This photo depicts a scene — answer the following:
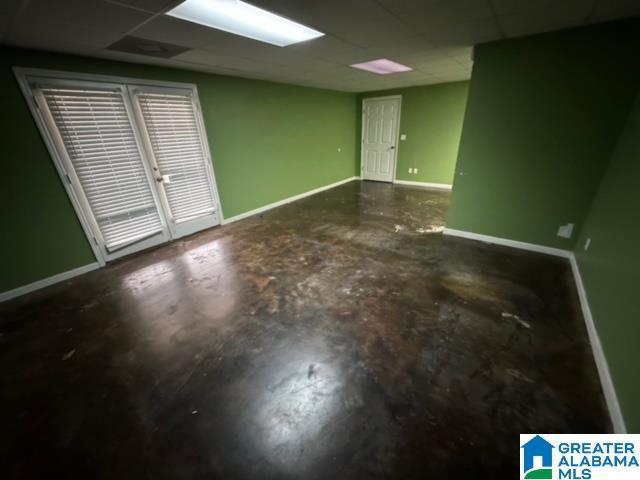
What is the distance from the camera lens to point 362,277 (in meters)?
2.93

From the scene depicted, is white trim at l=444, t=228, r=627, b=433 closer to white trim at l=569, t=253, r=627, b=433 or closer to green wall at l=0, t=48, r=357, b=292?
white trim at l=569, t=253, r=627, b=433

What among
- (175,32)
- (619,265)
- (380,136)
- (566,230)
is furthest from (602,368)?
(380,136)

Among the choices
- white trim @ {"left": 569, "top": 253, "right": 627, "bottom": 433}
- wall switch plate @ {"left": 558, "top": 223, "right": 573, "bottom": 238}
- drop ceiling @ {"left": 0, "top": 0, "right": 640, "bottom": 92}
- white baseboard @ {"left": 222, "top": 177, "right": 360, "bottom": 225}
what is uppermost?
drop ceiling @ {"left": 0, "top": 0, "right": 640, "bottom": 92}

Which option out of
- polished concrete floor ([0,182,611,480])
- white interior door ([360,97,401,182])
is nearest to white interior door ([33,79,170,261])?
polished concrete floor ([0,182,611,480])

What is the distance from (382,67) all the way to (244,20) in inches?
109

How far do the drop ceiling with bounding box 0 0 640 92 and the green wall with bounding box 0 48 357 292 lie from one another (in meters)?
0.50

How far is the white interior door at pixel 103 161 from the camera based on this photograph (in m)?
2.80

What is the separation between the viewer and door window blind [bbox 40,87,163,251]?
2861mm

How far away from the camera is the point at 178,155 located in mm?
3855

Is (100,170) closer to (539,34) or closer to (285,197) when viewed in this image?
(285,197)

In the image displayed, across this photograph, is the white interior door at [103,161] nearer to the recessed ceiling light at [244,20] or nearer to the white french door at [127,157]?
the white french door at [127,157]

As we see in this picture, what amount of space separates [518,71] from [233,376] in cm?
415

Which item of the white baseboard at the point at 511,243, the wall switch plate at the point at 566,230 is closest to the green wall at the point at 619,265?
the wall switch plate at the point at 566,230

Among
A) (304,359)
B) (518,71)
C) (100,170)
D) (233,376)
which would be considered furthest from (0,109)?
(518,71)
